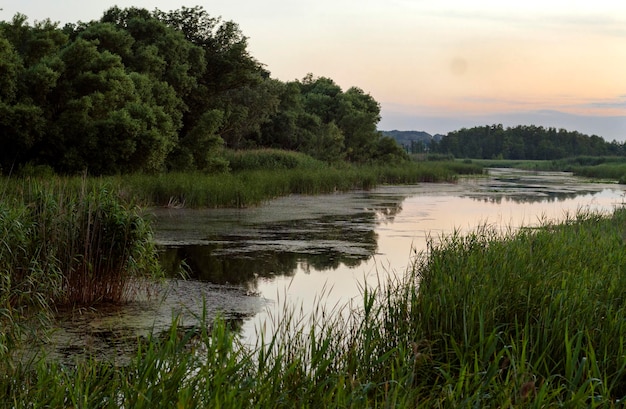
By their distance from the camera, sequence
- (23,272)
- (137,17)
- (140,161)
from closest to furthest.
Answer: (23,272)
(140,161)
(137,17)

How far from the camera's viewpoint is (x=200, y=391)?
3.35 meters

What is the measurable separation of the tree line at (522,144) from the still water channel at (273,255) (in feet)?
281

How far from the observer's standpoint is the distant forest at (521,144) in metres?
105

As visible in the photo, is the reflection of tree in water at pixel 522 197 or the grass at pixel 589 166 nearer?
the reflection of tree in water at pixel 522 197

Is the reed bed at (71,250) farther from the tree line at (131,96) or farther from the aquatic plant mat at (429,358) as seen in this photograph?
the tree line at (131,96)

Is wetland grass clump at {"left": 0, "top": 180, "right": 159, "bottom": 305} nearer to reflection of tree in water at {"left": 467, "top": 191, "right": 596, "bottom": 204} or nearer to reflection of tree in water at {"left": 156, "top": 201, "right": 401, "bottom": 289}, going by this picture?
reflection of tree in water at {"left": 156, "top": 201, "right": 401, "bottom": 289}

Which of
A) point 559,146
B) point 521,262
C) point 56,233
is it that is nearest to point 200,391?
point 521,262

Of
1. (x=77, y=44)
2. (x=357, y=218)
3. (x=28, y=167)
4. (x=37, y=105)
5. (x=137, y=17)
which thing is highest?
(x=137, y=17)

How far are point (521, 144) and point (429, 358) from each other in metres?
106

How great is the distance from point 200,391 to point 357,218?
14.4 metres

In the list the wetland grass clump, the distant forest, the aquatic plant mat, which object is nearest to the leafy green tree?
the wetland grass clump

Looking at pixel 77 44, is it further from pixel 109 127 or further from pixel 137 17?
pixel 137 17

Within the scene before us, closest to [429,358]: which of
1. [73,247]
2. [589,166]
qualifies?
[73,247]

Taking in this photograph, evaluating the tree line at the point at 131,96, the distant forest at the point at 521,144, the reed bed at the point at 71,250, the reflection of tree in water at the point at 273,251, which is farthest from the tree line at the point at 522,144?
the reed bed at the point at 71,250
